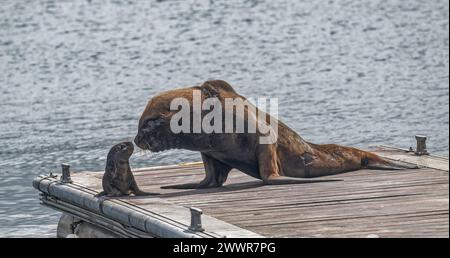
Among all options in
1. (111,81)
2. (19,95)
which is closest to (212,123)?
(19,95)

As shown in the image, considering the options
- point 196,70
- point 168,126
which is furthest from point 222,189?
point 196,70

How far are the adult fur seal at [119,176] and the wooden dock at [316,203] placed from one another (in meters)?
0.21

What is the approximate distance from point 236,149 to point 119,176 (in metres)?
1.45

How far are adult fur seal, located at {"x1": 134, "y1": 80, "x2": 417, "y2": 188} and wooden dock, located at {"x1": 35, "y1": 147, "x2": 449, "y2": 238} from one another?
0.69 feet

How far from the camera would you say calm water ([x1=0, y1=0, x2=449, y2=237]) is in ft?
98.4

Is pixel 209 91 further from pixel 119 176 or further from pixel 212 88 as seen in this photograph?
pixel 119 176

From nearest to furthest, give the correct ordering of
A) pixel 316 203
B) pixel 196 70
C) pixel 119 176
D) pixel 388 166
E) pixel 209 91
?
pixel 316 203 < pixel 119 176 < pixel 209 91 < pixel 388 166 < pixel 196 70

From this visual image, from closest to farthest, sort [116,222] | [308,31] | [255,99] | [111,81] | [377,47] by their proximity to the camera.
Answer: [116,222] < [255,99] < [111,81] < [377,47] < [308,31]

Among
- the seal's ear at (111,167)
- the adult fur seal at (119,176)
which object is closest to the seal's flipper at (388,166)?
the adult fur seal at (119,176)

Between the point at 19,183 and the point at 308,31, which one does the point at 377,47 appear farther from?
the point at 19,183

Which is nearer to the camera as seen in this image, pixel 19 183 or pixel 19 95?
pixel 19 183

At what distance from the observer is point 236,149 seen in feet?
61.5
